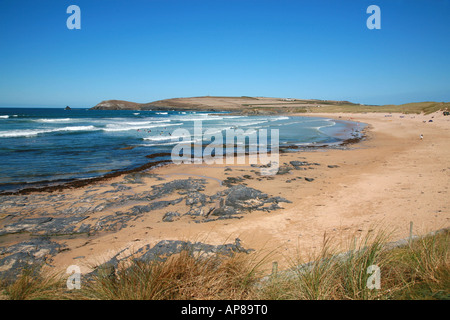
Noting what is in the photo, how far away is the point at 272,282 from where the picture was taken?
9.62 feet

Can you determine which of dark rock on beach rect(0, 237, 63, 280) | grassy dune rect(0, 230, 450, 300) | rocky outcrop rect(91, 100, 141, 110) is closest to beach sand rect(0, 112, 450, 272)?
dark rock on beach rect(0, 237, 63, 280)

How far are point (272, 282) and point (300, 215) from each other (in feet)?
14.8

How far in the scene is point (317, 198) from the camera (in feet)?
27.9

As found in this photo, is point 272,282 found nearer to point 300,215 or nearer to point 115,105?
point 300,215

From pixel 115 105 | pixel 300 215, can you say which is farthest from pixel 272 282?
pixel 115 105

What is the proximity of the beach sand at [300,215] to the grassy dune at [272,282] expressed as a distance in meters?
0.46

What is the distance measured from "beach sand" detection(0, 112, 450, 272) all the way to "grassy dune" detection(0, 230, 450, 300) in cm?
46

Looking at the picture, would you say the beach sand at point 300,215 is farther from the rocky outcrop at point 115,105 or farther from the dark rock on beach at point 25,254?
the rocky outcrop at point 115,105

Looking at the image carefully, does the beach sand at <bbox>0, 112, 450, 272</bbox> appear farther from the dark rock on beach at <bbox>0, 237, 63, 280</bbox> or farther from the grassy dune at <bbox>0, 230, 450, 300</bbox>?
the grassy dune at <bbox>0, 230, 450, 300</bbox>

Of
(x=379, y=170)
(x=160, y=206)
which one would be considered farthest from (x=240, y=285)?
(x=379, y=170)

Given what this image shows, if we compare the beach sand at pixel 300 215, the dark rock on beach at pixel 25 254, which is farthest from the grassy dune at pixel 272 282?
the dark rock on beach at pixel 25 254

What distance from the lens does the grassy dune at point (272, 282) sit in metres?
2.63
